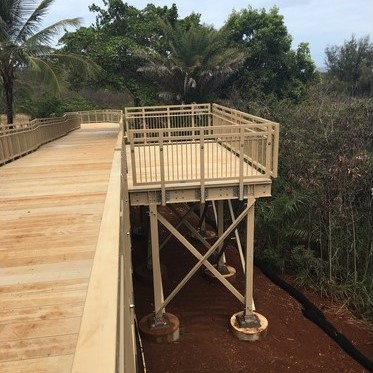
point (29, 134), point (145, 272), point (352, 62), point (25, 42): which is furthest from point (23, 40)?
point (352, 62)

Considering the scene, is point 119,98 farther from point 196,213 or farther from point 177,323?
point 177,323

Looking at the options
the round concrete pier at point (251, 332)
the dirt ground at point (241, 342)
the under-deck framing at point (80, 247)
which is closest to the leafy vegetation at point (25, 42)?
the under-deck framing at point (80, 247)

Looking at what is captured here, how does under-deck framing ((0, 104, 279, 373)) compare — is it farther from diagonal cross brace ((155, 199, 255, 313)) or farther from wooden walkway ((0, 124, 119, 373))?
diagonal cross brace ((155, 199, 255, 313))

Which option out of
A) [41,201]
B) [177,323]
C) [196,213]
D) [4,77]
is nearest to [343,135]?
[196,213]

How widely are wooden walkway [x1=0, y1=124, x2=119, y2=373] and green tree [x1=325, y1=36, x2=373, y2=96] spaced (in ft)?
94.6

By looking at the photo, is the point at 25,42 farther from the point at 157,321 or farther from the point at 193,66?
the point at 157,321

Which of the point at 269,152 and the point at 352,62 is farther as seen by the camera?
the point at 352,62

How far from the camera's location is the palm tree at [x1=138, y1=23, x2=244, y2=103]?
19016mm

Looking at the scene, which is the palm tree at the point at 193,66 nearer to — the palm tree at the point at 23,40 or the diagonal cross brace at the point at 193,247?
the palm tree at the point at 23,40

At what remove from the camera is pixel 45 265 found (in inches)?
153

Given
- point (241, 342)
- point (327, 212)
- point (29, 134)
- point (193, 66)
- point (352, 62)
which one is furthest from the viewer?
A: point (352, 62)

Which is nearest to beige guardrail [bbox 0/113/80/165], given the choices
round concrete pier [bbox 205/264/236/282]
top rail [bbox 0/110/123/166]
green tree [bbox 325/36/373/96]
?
top rail [bbox 0/110/123/166]

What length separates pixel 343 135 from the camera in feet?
41.9

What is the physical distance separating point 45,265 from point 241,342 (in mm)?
5708
